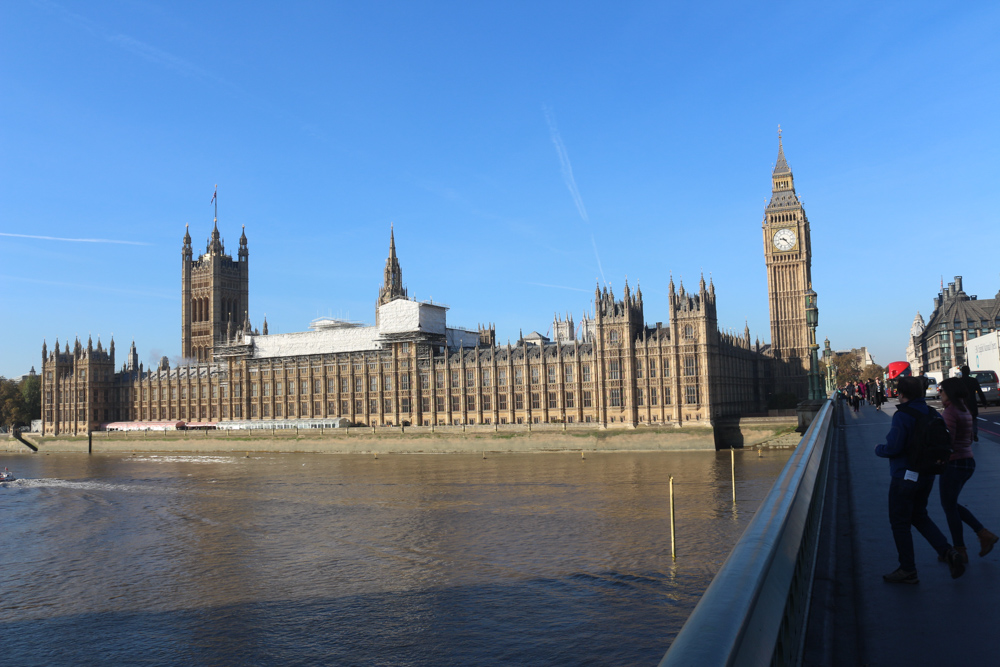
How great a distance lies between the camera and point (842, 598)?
297 inches

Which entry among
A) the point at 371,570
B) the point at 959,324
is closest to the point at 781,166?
the point at 959,324

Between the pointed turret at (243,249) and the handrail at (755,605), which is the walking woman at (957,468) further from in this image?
the pointed turret at (243,249)

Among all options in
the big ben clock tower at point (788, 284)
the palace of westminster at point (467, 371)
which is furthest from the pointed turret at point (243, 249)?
the big ben clock tower at point (788, 284)

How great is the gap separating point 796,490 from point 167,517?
41.5 metres

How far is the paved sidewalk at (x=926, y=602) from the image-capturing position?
5.73 meters

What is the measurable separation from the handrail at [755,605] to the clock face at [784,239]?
120074mm

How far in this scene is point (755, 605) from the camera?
4016 mm

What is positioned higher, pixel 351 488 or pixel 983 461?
pixel 983 461

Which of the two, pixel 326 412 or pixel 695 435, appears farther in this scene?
pixel 326 412

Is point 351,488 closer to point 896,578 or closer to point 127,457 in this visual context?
point 896,578

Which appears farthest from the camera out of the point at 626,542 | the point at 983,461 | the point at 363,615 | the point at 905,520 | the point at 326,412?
the point at 326,412

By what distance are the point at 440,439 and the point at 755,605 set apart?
8216cm

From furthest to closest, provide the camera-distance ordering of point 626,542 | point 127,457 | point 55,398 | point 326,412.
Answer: point 55,398 < point 326,412 < point 127,457 < point 626,542

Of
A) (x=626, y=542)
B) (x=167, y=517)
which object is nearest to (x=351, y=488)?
(x=167, y=517)
